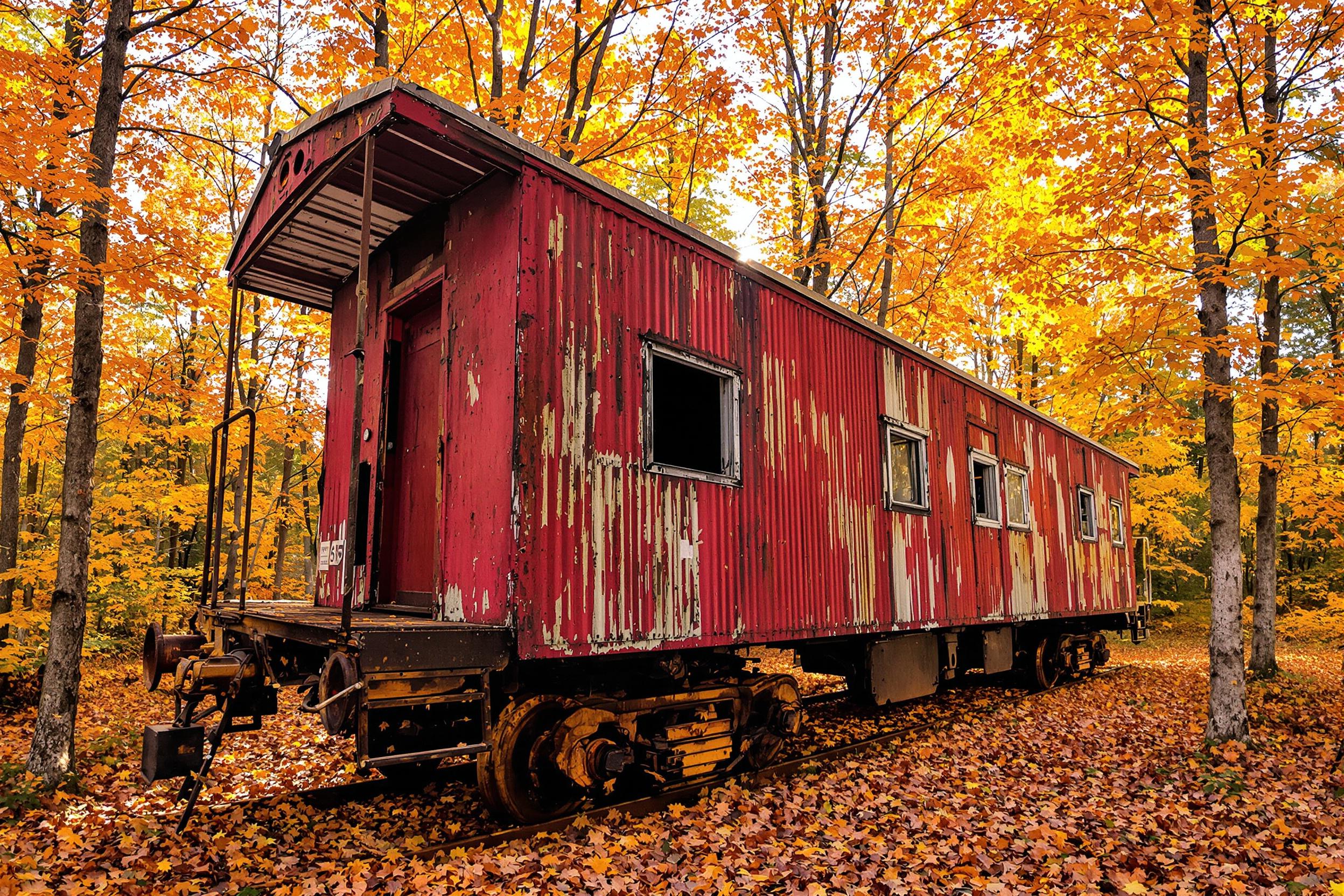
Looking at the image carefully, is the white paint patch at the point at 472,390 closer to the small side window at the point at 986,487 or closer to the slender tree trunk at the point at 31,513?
the small side window at the point at 986,487

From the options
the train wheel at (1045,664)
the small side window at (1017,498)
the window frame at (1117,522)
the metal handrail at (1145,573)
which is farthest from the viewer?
the metal handrail at (1145,573)

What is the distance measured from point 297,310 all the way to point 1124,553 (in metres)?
16.5

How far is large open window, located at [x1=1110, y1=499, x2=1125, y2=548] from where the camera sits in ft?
46.7

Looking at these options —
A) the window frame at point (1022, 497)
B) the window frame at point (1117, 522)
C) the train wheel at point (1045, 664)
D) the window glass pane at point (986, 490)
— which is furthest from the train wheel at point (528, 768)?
the window frame at point (1117, 522)

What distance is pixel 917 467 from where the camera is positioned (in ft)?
27.8

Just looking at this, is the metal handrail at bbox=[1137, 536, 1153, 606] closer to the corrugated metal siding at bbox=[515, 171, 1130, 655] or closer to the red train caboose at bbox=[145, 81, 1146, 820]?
the corrugated metal siding at bbox=[515, 171, 1130, 655]

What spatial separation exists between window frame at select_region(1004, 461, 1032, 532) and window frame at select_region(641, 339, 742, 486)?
564 cm

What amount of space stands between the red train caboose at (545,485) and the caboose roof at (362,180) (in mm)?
24

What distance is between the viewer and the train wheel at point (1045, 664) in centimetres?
1127

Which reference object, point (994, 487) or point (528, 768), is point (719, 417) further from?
point (994, 487)

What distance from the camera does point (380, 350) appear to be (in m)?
6.21

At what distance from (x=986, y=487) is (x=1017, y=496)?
102cm

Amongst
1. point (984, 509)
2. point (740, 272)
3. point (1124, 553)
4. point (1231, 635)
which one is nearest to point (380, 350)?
point (740, 272)

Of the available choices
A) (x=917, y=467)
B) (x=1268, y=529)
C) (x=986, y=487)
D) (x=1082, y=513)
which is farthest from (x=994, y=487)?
(x=1268, y=529)
